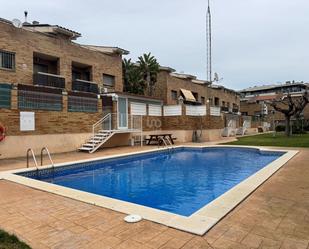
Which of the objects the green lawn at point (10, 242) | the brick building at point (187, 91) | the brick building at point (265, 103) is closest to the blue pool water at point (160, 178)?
the green lawn at point (10, 242)

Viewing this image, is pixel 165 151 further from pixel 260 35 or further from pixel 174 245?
pixel 174 245

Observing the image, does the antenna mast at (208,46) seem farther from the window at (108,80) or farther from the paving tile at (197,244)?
the paving tile at (197,244)

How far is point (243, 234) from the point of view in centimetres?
429

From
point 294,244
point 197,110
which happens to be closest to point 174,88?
point 197,110

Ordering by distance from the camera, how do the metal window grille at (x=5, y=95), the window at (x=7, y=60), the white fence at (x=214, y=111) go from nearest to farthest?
the metal window grille at (x=5, y=95) < the window at (x=7, y=60) < the white fence at (x=214, y=111)

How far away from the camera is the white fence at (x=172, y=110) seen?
2498 cm

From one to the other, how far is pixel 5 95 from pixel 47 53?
23.3ft

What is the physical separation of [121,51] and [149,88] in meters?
7.23

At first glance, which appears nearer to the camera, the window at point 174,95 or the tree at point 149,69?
the tree at point 149,69

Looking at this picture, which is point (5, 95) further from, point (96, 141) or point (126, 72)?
point (126, 72)

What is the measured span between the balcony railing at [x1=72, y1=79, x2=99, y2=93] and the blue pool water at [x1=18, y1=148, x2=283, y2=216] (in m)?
8.71

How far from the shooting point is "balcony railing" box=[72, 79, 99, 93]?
21.5 m

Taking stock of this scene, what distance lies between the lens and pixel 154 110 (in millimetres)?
24797

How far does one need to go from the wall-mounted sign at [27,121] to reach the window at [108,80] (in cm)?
1084
